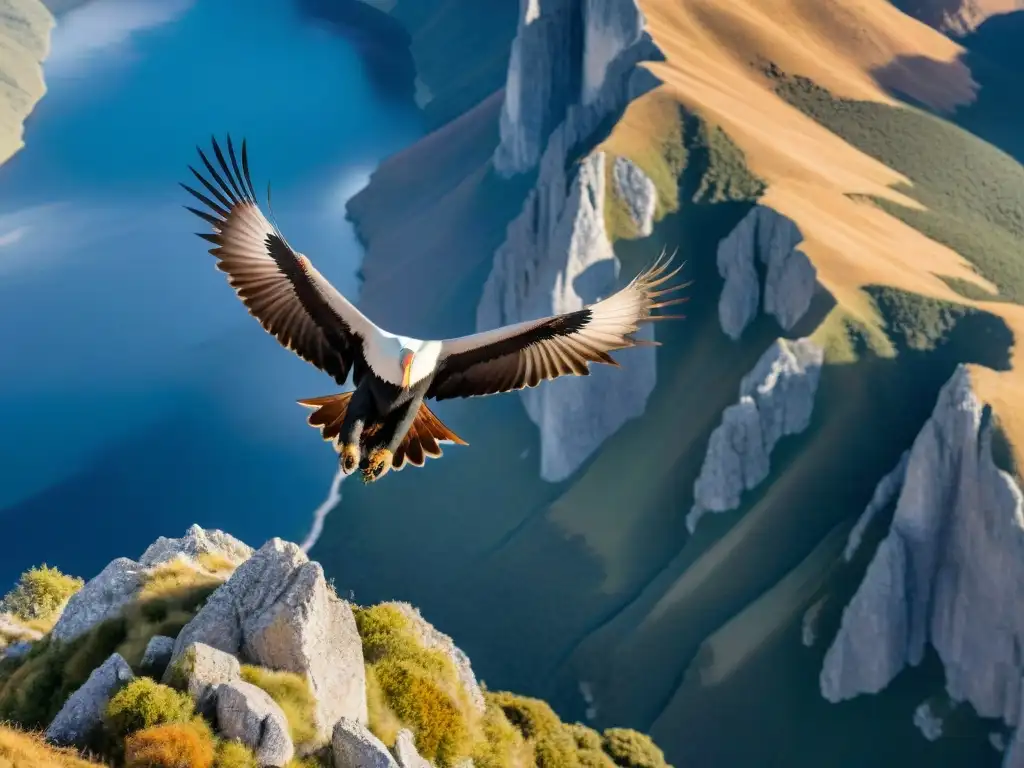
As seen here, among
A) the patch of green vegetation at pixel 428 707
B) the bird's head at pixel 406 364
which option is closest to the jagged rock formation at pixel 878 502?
the patch of green vegetation at pixel 428 707

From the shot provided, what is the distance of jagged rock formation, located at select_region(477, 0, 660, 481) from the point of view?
397 ft

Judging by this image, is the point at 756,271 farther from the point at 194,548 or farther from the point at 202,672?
the point at 202,672

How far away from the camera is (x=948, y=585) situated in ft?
301

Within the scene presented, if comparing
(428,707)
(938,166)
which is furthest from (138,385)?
(428,707)

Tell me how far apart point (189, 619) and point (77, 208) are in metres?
172

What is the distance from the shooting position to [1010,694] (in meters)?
86.2

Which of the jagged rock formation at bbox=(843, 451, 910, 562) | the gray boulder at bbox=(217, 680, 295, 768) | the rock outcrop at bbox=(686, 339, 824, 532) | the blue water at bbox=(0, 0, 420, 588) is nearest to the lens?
the gray boulder at bbox=(217, 680, 295, 768)

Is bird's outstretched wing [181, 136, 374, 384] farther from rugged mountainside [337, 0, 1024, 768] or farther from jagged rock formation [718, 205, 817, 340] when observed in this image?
jagged rock formation [718, 205, 817, 340]

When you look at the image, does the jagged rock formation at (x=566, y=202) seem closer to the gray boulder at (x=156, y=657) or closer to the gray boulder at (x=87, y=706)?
the gray boulder at (x=156, y=657)

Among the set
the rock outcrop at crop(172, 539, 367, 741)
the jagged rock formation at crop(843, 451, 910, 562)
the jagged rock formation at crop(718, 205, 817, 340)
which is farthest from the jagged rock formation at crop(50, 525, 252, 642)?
the jagged rock formation at crop(718, 205, 817, 340)

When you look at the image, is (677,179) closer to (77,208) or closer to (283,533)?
(283,533)

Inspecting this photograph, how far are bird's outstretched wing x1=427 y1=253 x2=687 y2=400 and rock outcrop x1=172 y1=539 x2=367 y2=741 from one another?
321 inches

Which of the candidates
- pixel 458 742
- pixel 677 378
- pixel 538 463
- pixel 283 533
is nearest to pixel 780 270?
Answer: pixel 677 378

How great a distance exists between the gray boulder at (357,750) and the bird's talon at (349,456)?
905 cm
